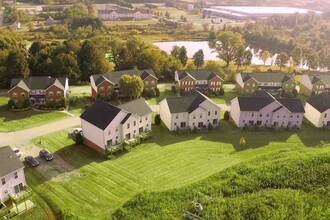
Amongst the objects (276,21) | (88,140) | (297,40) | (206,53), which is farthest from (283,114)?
(276,21)

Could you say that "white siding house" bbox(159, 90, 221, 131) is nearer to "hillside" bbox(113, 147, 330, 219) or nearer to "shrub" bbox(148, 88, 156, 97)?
"hillside" bbox(113, 147, 330, 219)

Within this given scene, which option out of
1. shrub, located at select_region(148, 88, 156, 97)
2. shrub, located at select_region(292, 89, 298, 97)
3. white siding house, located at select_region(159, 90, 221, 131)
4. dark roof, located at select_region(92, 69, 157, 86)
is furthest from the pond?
white siding house, located at select_region(159, 90, 221, 131)

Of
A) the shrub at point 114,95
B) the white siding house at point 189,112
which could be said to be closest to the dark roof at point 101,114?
the white siding house at point 189,112

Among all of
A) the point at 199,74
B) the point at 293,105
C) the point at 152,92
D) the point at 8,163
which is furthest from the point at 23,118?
the point at 293,105

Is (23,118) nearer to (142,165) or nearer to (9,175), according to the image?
(9,175)

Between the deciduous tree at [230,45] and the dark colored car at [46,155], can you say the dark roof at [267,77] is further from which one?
the dark colored car at [46,155]

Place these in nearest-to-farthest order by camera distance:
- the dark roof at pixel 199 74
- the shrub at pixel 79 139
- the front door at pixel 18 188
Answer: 1. the front door at pixel 18 188
2. the shrub at pixel 79 139
3. the dark roof at pixel 199 74
